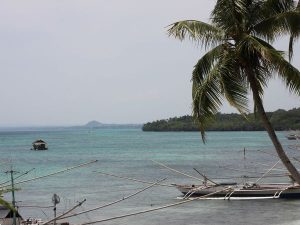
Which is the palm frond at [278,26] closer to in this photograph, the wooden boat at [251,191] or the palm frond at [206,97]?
the palm frond at [206,97]

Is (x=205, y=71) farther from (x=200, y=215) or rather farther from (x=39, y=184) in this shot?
(x=39, y=184)

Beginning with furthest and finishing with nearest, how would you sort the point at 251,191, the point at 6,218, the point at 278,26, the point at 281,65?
the point at 251,191, the point at 6,218, the point at 278,26, the point at 281,65

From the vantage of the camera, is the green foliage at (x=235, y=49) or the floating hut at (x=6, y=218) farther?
the floating hut at (x=6, y=218)

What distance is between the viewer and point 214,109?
1383cm

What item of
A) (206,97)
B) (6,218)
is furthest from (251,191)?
(206,97)

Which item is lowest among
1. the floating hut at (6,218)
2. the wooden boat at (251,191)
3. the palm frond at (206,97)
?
the wooden boat at (251,191)

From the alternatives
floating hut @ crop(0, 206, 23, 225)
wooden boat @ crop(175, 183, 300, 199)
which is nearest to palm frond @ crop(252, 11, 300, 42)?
floating hut @ crop(0, 206, 23, 225)

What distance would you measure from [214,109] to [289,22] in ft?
8.67

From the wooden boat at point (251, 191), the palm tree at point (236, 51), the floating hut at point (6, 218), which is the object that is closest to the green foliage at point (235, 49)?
the palm tree at point (236, 51)

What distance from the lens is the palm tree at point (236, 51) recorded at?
13.6 meters

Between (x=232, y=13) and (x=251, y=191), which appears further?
(x=251, y=191)

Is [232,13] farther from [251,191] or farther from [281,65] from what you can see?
[251,191]

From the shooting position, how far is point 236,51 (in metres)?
13.5

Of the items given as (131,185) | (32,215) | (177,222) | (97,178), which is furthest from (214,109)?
(97,178)
